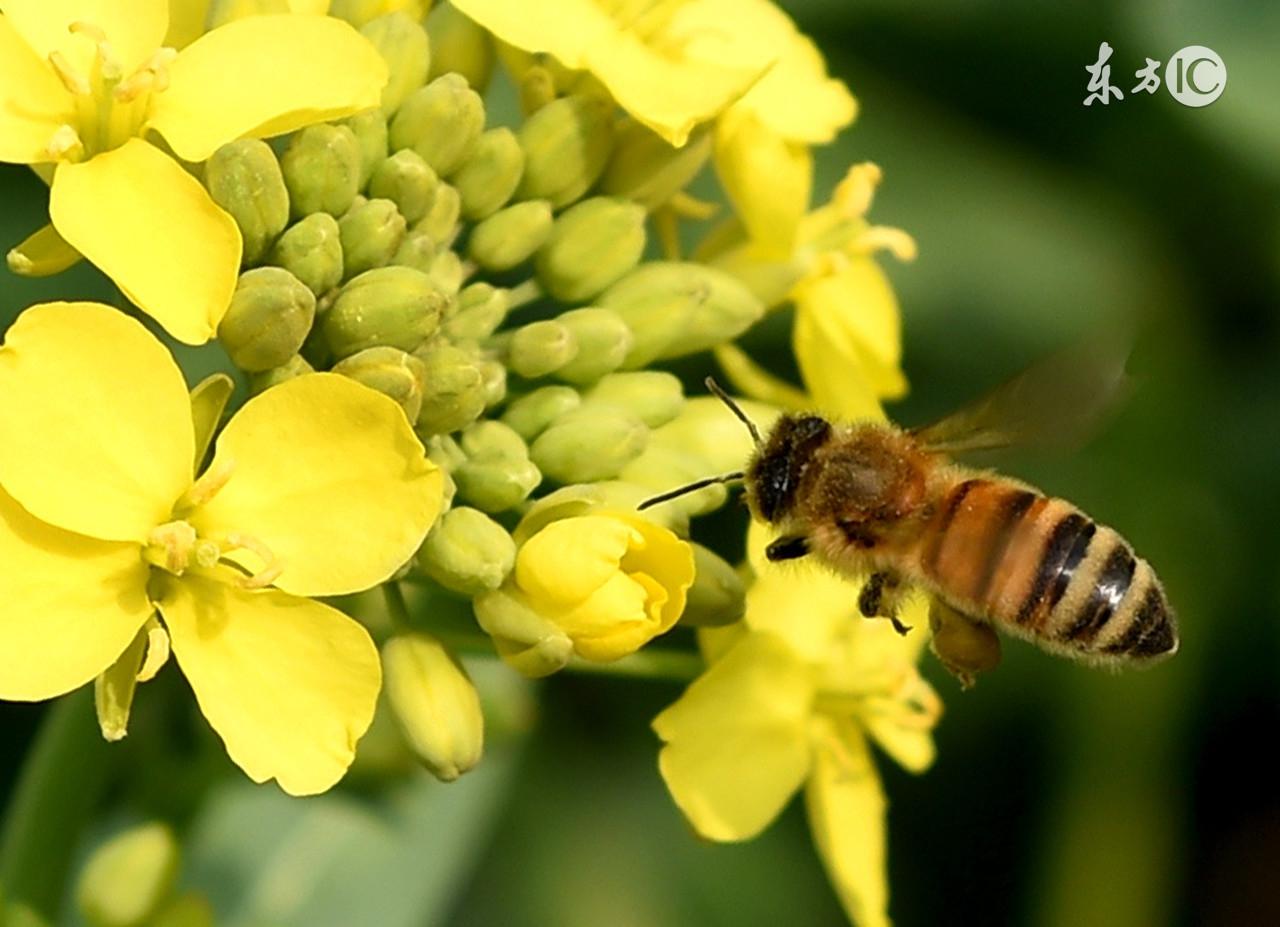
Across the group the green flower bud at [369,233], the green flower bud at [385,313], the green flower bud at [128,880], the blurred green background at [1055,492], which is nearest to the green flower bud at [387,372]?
the green flower bud at [385,313]

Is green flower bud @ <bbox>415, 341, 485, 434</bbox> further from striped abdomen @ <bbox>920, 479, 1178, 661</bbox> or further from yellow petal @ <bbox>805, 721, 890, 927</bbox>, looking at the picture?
yellow petal @ <bbox>805, 721, 890, 927</bbox>

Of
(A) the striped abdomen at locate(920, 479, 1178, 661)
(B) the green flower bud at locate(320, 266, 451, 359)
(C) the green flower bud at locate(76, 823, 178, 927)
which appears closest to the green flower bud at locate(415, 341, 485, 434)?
(B) the green flower bud at locate(320, 266, 451, 359)

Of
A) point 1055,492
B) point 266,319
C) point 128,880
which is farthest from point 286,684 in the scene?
point 1055,492

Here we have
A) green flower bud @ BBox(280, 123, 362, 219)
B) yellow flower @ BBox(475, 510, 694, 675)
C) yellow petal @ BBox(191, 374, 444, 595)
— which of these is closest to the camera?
yellow petal @ BBox(191, 374, 444, 595)

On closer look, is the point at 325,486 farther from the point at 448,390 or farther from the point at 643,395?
the point at 643,395

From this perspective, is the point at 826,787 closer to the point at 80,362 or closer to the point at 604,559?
the point at 604,559

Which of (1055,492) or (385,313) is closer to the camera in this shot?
(385,313)

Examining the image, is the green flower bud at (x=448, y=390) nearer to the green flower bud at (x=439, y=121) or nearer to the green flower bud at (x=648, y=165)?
the green flower bud at (x=439, y=121)
